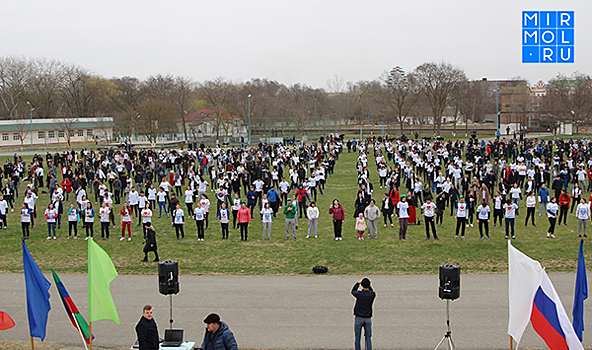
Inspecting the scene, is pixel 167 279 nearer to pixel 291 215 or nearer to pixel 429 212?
pixel 291 215

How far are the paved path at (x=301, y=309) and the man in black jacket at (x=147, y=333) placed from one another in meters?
2.07

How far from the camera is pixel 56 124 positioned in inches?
2771

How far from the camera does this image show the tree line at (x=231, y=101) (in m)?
72.0

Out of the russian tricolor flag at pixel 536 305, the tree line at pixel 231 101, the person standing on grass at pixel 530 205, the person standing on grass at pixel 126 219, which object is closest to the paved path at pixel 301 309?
the russian tricolor flag at pixel 536 305

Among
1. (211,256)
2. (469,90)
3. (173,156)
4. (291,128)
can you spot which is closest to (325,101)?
(469,90)

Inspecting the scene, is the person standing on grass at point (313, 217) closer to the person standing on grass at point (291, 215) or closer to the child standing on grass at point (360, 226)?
the person standing on grass at point (291, 215)

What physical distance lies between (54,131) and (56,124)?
3.42 ft

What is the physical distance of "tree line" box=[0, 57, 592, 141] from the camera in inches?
2835

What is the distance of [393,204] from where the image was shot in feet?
61.9

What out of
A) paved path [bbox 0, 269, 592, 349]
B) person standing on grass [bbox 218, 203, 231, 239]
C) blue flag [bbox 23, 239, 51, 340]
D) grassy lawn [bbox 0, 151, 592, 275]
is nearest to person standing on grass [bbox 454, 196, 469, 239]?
grassy lawn [bbox 0, 151, 592, 275]

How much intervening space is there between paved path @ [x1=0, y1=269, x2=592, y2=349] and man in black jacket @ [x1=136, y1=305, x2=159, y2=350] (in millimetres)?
2065

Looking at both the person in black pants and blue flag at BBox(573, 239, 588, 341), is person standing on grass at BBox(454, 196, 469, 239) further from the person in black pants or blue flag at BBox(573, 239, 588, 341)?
the person in black pants

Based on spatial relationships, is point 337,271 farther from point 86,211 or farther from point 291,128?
point 291,128

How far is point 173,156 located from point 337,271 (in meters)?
20.4
